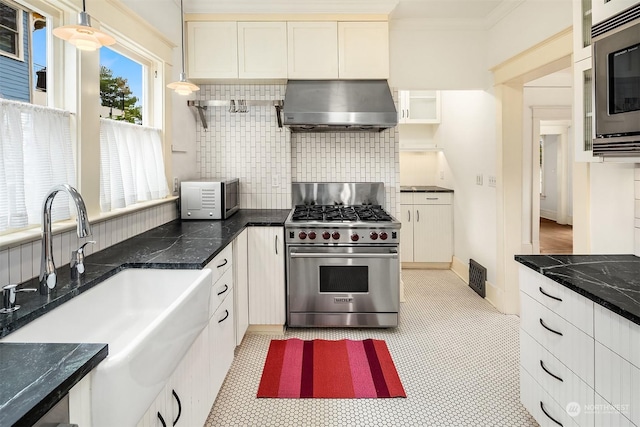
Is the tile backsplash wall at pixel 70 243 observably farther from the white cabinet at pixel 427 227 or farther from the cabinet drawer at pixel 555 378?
the white cabinet at pixel 427 227

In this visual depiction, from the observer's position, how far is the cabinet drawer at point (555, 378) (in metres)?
1.63

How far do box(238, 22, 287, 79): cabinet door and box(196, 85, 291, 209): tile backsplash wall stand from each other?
0.93 ft

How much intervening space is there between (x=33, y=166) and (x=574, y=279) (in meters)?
2.33

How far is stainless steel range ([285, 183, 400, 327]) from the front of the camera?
3.26m

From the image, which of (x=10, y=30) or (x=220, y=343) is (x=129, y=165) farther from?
(x=220, y=343)

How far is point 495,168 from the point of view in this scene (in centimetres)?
383

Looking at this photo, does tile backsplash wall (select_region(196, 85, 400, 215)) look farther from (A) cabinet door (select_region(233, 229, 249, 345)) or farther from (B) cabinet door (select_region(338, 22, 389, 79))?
(A) cabinet door (select_region(233, 229, 249, 345))

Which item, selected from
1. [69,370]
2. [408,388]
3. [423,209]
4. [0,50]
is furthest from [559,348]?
[423,209]

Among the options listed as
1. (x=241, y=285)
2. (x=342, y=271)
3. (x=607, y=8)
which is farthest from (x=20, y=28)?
(x=607, y=8)

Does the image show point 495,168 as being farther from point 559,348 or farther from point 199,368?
point 199,368

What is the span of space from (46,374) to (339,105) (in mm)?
2939

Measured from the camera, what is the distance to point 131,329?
172cm

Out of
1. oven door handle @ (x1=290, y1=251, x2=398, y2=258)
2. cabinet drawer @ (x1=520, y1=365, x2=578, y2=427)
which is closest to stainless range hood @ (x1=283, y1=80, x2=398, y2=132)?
oven door handle @ (x1=290, y1=251, x2=398, y2=258)

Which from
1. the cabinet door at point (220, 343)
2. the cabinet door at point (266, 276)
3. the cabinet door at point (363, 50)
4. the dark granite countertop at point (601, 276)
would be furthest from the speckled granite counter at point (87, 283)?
the dark granite countertop at point (601, 276)
